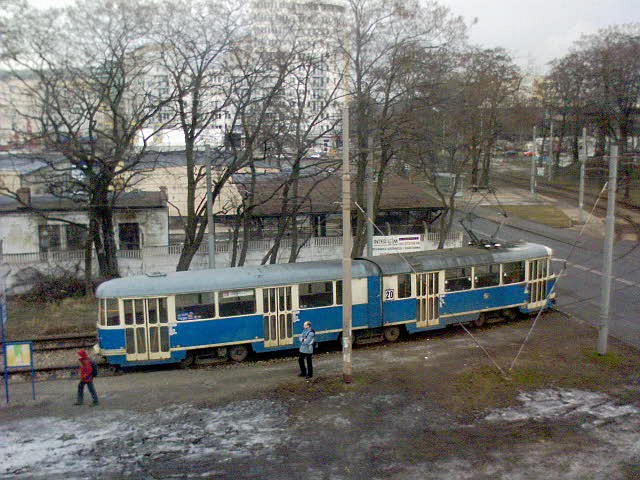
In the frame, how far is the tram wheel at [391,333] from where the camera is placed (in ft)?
58.2

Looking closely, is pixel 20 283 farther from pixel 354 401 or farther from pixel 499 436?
pixel 499 436

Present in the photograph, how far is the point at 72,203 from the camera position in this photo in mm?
29922

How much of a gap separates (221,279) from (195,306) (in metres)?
0.94

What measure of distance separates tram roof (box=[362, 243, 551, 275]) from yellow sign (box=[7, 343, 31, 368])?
9.16 metres

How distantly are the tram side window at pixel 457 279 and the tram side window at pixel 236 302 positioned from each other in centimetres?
598

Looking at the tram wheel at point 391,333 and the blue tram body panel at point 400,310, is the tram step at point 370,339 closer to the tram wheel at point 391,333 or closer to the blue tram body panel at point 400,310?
the tram wheel at point 391,333

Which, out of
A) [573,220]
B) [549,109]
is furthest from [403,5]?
[549,109]

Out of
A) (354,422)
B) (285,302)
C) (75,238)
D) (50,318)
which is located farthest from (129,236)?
(354,422)

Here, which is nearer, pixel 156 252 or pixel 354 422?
pixel 354 422

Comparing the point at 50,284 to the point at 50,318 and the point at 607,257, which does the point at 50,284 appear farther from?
the point at 607,257

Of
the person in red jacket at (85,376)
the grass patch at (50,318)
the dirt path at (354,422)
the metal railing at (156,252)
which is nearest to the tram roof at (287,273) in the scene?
the dirt path at (354,422)

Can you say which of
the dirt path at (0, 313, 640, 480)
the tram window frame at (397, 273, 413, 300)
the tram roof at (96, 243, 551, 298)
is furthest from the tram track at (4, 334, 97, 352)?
the tram window frame at (397, 273, 413, 300)

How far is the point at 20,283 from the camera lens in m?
26.8

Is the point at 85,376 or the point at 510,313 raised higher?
the point at 85,376
